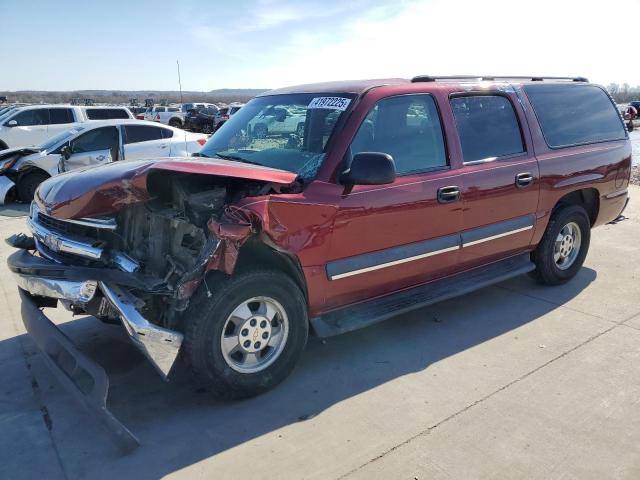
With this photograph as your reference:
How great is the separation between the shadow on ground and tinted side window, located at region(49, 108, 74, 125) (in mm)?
12539

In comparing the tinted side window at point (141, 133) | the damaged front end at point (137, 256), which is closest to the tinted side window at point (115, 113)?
the tinted side window at point (141, 133)

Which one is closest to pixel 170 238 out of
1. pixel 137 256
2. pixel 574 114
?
pixel 137 256

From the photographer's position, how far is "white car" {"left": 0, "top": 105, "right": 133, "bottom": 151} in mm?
14578

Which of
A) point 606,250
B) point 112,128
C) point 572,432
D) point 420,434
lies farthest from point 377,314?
point 112,128

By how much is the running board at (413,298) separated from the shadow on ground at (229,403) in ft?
1.14

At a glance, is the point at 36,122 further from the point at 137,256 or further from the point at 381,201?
the point at 381,201

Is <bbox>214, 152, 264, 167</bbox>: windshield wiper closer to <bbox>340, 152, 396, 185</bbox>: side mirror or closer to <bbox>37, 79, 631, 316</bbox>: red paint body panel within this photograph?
<bbox>37, 79, 631, 316</bbox>: red paint body panel

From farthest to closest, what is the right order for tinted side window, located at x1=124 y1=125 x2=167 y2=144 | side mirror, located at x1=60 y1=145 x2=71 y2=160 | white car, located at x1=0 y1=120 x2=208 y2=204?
1. tinted side window, located at x1=124 y1=125 x2=167 y2=144
2. white car, located at x1=0 y1=120 x2=208 y2=204
3. side mirror, located at x1=60 y1=145 x2=71 y2=160

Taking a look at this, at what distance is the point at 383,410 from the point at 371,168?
4.95 ft

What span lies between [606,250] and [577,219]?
1.77 m

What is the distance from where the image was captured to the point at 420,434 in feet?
9.68

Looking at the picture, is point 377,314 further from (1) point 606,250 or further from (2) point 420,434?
(1) point 606,250

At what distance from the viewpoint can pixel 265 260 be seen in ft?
11.0

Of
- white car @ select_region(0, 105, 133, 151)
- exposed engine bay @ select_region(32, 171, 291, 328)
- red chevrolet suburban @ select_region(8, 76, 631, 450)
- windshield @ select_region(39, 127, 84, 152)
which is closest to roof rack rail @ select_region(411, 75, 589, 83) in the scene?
red chevrolet suburban @ select_region(8, 76, 631, 450)
